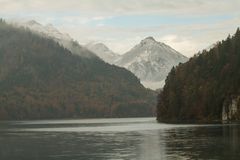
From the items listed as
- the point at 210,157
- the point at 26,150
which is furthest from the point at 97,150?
the point at 210,157

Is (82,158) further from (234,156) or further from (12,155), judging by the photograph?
(234,156)

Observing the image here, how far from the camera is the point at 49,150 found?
121 meters

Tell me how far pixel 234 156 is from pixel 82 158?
26.0 m

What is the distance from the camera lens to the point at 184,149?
11394cm

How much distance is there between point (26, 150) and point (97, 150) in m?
15.9

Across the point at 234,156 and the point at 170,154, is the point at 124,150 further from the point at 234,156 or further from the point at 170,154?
the point at 234,156

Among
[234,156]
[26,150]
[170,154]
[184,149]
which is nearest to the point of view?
[234,156]

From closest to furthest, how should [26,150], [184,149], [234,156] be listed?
1. [234,156]
2. [184,149]
3. [26,150]

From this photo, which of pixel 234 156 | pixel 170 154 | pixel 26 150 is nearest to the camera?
pixel 234 156

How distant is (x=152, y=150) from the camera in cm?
11412

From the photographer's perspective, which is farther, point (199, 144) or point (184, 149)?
point (199, 144)

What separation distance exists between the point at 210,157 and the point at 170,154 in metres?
8.96

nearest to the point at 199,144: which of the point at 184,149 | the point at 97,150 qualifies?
the point at 184,149

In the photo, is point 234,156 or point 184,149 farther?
point 184,149
